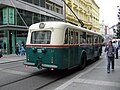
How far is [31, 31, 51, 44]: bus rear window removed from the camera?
10.1 meters

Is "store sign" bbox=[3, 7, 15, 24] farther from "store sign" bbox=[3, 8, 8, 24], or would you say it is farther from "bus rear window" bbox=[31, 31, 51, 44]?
"bus rear window" bbox=[31, 31, 51, 44]

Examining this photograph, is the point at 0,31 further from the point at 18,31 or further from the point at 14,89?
the point at 14,89

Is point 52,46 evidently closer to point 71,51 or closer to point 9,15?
point 71,51

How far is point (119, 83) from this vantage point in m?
8.83

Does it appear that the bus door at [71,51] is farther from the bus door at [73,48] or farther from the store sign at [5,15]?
the store sign at [5,15]

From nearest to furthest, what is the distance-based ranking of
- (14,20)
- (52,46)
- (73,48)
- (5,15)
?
(52,46) → (73,48) → (14,20) → (5,15)

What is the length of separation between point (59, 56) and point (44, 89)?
2.16 m

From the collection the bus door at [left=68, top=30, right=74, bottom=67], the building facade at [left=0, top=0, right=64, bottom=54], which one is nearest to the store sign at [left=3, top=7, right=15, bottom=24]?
the building facade at [left=0, top=0, right=64, bottom=54]

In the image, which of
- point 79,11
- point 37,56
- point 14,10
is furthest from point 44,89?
point 79,11

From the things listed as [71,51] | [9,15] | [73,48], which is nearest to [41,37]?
[71,51]

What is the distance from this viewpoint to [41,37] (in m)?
10.4

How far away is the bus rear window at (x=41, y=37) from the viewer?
10.1 metres

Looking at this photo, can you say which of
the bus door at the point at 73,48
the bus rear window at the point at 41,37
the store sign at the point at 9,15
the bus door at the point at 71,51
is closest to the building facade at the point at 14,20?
the store sign at the point at 9,15

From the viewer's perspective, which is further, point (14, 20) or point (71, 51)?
point (14, 20)
